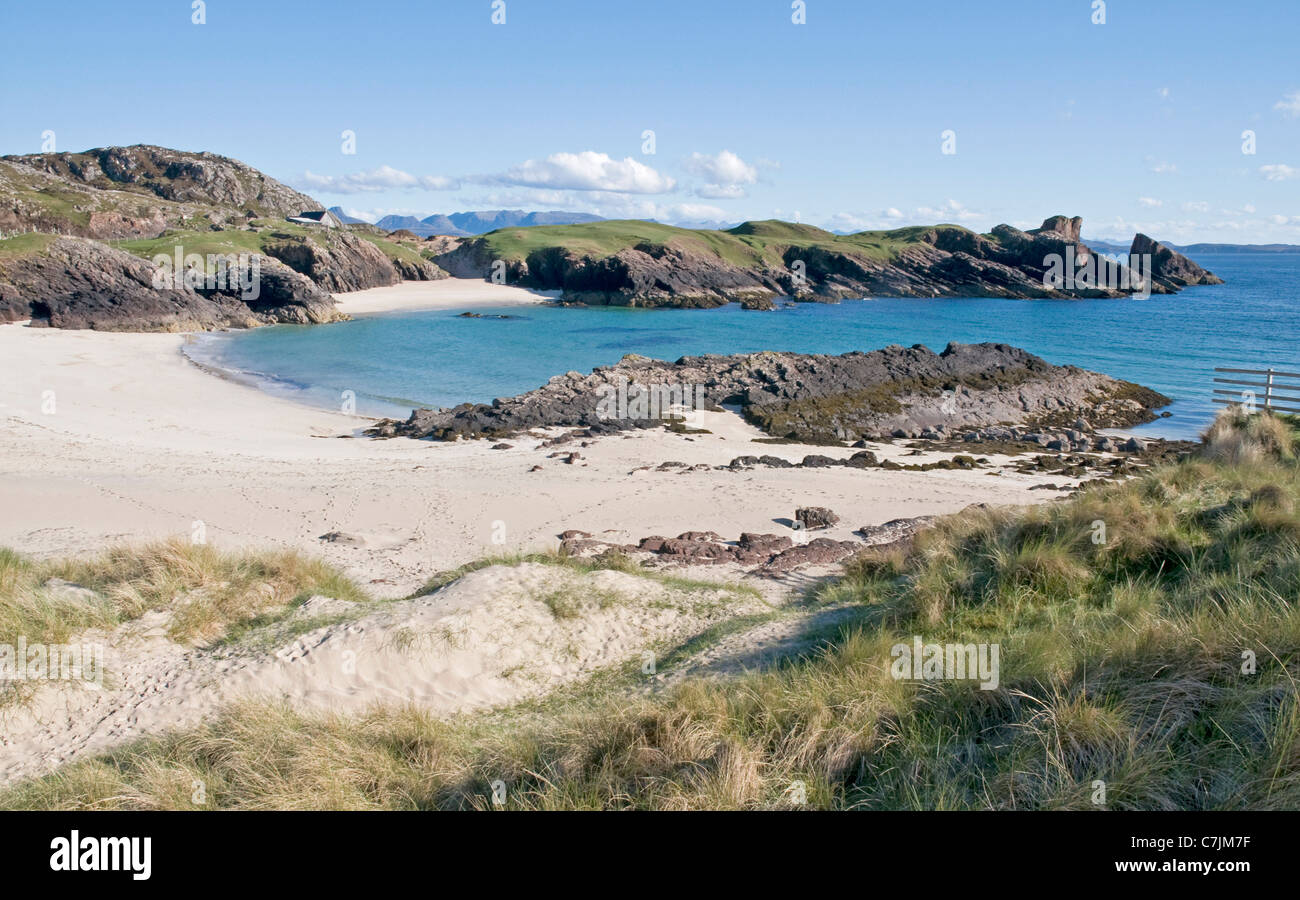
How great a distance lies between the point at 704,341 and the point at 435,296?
3180 centimetres

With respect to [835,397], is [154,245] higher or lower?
higher

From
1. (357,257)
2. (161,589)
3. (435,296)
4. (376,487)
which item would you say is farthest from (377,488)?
(357,257)

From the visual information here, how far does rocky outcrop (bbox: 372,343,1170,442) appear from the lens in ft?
79.1

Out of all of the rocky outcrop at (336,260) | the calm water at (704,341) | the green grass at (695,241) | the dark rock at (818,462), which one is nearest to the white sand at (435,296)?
the rocky outcrop at (336,260)

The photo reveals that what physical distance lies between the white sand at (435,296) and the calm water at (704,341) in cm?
442

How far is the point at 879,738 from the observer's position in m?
4.55

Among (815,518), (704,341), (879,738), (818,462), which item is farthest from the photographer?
(704,341)

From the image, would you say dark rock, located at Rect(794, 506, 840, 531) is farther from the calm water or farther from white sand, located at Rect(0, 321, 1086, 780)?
the calm water

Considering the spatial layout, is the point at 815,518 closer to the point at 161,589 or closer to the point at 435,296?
the point at 161,589

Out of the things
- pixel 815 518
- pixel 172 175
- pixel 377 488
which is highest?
pixel 172 175

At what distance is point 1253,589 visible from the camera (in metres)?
5.61

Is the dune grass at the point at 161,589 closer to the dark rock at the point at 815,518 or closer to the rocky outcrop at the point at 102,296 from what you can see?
the dark rock at the point at 815,518

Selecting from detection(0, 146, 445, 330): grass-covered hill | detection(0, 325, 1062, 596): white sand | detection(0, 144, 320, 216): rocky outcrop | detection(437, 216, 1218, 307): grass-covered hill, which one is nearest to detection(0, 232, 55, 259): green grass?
detection(0, 146, 445, 330): grass-covered hill

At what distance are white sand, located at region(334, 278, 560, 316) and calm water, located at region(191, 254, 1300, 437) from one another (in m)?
4.42
